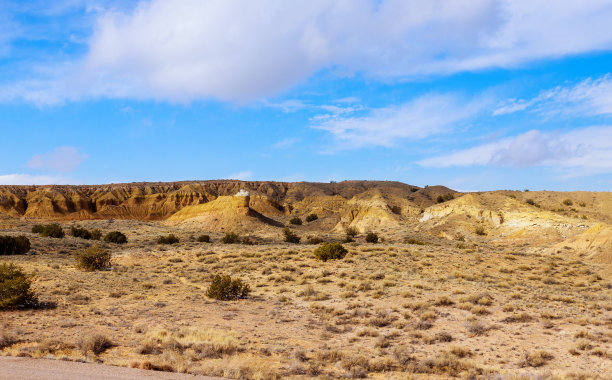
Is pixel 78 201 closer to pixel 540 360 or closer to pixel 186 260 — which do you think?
pixel 186 260

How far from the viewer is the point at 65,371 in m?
8.48

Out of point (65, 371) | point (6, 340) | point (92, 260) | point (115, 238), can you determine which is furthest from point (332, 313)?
point (115, 238)

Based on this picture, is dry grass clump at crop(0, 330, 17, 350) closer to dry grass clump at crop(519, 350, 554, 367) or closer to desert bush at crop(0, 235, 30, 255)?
dry grass clump at crop(519, 350, 554, 367)

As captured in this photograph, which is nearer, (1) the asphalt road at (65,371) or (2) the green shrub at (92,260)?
(1) the asphalt road at (65,371)

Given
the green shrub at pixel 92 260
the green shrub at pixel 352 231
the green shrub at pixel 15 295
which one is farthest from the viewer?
the green shrub at pixel 352 231

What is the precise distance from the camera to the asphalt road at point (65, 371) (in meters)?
8.04

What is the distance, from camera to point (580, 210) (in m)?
61.0

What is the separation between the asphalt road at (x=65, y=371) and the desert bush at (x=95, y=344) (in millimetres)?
1135

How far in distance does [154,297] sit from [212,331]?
20.8 feet

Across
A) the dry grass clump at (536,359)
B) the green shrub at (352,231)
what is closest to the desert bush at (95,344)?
the dry grass clump at (536,359)

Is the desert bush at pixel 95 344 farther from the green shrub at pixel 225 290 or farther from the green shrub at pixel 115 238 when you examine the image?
the green shrub at pixel 115 238

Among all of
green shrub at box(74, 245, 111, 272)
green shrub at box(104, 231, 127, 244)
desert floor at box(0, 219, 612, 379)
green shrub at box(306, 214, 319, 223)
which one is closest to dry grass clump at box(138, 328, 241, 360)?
desert floor at box(0, 219, 612, 379)

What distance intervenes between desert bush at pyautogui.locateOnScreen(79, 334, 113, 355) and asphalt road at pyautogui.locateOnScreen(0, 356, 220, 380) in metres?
1.14

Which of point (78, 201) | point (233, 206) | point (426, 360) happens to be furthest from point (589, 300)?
point (78, 201)
